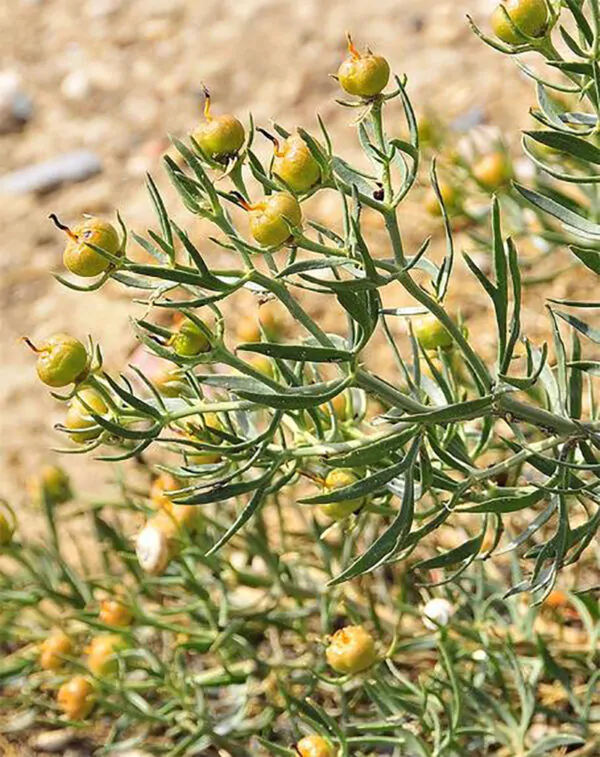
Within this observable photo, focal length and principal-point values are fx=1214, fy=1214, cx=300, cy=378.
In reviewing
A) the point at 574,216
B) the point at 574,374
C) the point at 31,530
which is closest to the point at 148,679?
the point at 31,530

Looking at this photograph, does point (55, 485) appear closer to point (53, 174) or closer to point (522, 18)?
point (522, 18)

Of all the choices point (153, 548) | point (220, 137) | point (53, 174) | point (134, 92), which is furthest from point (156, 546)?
point (134, 92)

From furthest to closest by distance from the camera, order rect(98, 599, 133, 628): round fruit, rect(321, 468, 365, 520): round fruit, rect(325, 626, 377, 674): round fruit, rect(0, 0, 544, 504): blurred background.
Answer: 1. rect(0, 0, 544, 504): blurred background
2. rect(98, 599, 133, 628): round fruit
3. rect(325, 626, 377, 674): round fruit
4. rect(321, 468, 365, 520): round fruit

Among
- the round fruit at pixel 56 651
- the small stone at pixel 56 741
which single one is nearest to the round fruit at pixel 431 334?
the round fruit at pixel 56 651

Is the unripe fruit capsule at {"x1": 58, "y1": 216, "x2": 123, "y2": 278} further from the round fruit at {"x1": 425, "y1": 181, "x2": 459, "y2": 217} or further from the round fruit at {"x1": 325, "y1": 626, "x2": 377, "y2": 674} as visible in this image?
the round fruit at {"x1": 425, "y1": 181, "x2": 459, "y2": 217}

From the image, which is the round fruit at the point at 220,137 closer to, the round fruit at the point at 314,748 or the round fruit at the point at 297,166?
the round fruit at the point at 297,166

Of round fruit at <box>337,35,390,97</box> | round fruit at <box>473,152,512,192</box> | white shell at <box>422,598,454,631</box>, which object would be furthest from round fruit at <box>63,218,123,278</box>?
round fruit at <box>473,152,512,192</box>

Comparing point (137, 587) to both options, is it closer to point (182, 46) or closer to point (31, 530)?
point (31, 530)
